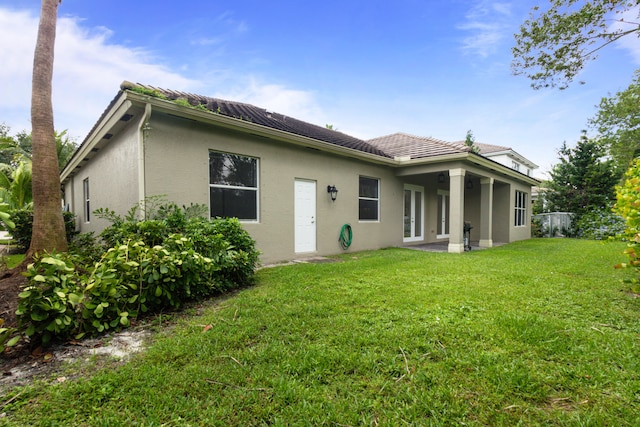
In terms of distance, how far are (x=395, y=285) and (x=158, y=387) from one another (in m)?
3.24

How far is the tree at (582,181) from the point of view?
49.5 ft

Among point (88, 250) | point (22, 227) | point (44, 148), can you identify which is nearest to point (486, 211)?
point (88, 250)

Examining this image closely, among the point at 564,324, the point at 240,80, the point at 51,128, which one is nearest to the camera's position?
the point at 564,324

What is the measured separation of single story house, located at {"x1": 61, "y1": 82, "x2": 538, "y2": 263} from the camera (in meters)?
5.06

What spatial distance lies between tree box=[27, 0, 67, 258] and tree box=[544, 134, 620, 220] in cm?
2085

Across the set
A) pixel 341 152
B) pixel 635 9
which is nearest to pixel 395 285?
pixel 341 152

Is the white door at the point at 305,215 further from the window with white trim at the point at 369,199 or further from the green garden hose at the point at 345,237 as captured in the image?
the window with white trim at the point at 369,199

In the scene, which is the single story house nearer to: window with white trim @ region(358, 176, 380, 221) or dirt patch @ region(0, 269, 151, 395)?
window with white trim @ region(358, 176, 380, 221)

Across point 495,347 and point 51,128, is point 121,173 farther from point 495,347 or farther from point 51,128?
point 495,347

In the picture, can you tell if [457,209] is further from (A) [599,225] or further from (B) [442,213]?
(A) [599,225]

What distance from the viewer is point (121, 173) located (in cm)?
588

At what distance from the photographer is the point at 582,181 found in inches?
619

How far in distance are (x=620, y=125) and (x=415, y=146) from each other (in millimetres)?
20006

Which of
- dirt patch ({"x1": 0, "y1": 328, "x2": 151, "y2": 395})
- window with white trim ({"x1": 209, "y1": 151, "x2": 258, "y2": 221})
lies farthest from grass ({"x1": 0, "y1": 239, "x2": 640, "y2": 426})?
window with white trim ({"x1": 209, "y1": 151, "x2": 258, "y2": 221})
